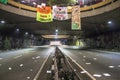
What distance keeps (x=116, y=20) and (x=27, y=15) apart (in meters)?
17.9

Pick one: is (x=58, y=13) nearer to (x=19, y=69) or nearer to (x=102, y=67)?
(x=102, y=67)

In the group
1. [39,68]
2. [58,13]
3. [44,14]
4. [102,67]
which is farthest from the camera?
[44,14]

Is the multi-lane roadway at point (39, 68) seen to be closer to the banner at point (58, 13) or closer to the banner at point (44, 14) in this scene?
the banner at point (58, 13)

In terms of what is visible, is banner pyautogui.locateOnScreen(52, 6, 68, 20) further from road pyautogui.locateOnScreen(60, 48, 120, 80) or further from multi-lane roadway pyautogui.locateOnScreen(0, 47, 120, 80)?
multi-lane roadway pyautogui.locateOnScreen(0, 47, 120, 80)

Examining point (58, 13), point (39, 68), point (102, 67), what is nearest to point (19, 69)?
point (39, 68)

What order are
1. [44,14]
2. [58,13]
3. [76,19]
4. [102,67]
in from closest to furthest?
[102,67] < [76,19] < [58,13] < [44,14]

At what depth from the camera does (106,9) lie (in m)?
40.8

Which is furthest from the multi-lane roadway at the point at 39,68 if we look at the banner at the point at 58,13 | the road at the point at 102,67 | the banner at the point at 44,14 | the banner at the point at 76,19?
the banner at the point at 44,14

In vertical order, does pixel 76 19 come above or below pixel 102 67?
above

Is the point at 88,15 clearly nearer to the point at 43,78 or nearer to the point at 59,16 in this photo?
the point at 59,16

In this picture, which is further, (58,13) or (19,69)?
(58,13)

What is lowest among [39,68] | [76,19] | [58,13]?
[39,68]

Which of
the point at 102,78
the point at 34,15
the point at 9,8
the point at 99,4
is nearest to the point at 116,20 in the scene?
the point at 99,4

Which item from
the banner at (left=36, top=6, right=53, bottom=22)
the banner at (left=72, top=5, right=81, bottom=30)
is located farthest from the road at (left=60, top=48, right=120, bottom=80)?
the banner at (left=36, top=6, right=53, bottom=22)
